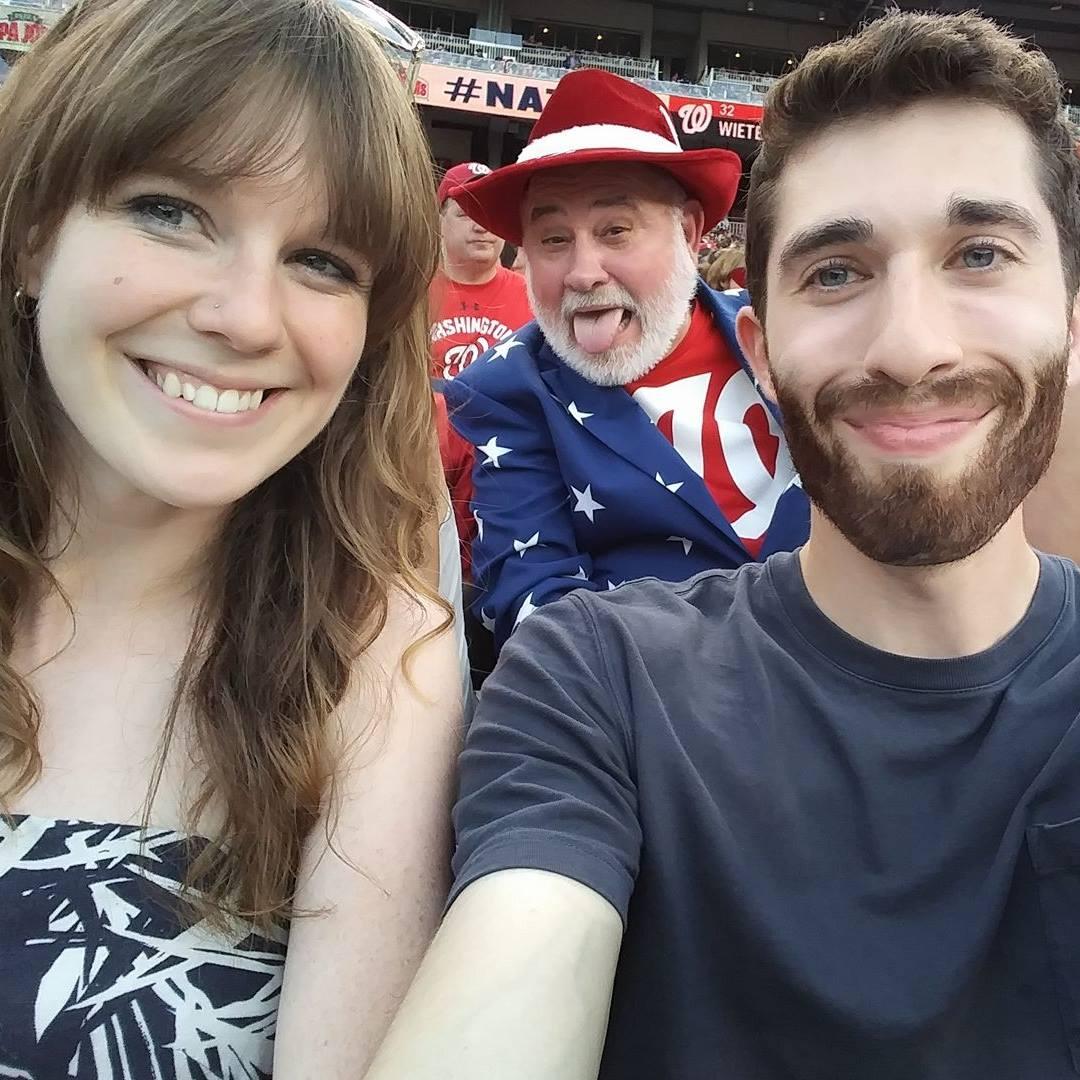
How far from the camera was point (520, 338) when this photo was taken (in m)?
2.03

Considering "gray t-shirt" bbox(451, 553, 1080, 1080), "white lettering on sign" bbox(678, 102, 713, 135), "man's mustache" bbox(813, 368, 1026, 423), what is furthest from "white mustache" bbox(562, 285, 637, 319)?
"white lettering on sign" bbox(678, 102, 713, 135)

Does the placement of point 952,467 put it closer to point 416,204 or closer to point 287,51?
point 416,204

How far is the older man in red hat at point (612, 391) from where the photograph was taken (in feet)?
5.55

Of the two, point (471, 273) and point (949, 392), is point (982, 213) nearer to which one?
point (949, 392)

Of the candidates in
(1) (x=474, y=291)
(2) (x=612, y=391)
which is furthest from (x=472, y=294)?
(2) (x=612, y=391)

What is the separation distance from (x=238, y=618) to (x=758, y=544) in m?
1.01

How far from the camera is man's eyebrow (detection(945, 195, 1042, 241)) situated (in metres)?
0.93

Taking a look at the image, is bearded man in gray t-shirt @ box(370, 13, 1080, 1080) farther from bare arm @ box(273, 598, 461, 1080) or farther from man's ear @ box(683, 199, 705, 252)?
man's ear @ box(683, 199, 705, 252)

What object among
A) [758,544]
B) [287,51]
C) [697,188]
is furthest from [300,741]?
[697,188]

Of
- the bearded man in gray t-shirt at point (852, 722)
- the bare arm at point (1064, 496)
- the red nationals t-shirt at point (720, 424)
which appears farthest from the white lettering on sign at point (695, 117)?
the bearded man in gray t-shirt at point (852, 722)

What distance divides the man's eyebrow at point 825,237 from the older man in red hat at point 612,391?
0.69 m

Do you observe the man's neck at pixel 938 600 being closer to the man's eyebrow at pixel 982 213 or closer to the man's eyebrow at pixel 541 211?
the man's eyebrow at pixel 982 213

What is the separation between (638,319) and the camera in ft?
6.29

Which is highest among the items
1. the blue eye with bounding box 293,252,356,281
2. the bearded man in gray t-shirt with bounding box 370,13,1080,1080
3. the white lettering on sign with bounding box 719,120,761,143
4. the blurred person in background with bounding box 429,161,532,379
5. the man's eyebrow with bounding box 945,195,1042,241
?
the white lettering on sign with bounding box 719,120,761,143
